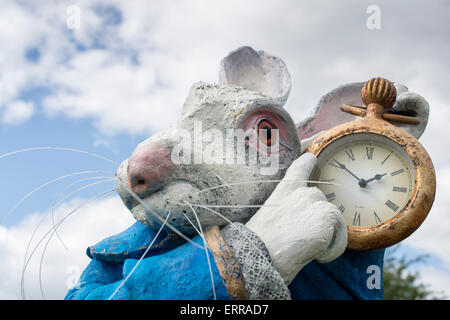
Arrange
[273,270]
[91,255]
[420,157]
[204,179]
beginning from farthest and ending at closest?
[91,255] → [420,157] → [204,179] → [273,270]

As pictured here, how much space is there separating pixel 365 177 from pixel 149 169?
1.09m

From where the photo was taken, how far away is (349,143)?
2.93 m

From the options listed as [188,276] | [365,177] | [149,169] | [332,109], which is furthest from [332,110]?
[188,276]

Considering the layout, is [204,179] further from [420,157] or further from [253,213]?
[420,157]

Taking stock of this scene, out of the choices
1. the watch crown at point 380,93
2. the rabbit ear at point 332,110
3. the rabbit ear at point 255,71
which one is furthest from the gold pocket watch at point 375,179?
the rabbit ear at point 255,71

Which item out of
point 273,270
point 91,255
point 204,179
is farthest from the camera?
point 91,255

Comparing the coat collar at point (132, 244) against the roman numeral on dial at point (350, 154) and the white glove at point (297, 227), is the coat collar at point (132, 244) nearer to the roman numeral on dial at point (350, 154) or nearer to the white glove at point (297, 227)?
the white glove at point (297, 227)

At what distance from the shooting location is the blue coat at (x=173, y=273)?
2344 millimetres

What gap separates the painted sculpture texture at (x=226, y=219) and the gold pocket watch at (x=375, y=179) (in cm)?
16

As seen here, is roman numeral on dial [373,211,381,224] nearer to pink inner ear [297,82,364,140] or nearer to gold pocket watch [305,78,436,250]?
gold pocket watch [305,78,436,250]
